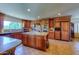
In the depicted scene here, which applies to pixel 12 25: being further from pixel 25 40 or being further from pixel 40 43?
pixel 40 43

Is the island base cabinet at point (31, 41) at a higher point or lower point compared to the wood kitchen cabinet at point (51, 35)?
lower

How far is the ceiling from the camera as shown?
2100 mm

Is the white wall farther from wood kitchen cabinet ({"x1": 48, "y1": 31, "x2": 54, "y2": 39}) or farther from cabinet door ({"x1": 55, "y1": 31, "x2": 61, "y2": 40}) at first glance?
cabinet door ({"x1": 55, "y1": 31, "x2": 61, "y2": 40})

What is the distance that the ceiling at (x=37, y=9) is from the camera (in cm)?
210

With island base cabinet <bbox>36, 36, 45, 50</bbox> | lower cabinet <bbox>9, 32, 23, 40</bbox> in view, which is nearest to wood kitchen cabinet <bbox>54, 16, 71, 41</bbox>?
island base cabinet <bbox>36, 36, 45, 50</bbox>

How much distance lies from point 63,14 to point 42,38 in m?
0.99

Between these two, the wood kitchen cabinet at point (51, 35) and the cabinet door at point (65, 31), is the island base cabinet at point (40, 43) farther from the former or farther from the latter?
the cabinet door at point (65, 31)

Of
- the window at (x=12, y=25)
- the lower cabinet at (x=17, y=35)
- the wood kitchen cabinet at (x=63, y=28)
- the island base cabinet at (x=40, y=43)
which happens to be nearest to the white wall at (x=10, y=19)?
the window at (x=12, y=25)

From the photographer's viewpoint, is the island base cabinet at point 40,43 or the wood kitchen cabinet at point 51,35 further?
the island base cabinet at point 40,43

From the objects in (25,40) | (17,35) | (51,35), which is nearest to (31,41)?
(25,40)

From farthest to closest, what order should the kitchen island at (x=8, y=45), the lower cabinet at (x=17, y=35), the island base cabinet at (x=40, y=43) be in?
the island base cabinet at (x=40, y=43) → the lower cabinet at (x=17, y=35) → the kitchen island at (x=8, y=45)

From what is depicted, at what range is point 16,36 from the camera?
221cm
